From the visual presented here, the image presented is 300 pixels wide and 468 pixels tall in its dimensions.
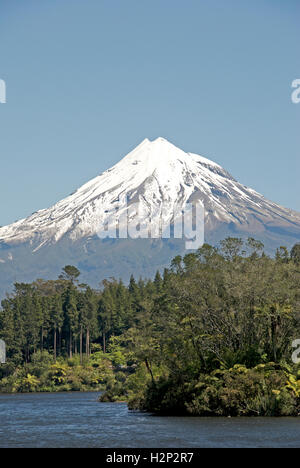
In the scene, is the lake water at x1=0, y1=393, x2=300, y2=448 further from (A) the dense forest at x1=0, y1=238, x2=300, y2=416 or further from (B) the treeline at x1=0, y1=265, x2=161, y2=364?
(B) the treeline at x1=0, y1=265, x2=161, y2=364

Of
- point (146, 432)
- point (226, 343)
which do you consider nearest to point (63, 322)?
point (226, 343)

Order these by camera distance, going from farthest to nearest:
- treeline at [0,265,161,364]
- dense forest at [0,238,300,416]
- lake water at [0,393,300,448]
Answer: treeline at [0,265,161,364]
dense forest at [0,238,300,416]
lake water at [0,393,300,448]

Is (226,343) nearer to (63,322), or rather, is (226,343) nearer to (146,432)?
(146,432)

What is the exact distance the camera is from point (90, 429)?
41.8 metres

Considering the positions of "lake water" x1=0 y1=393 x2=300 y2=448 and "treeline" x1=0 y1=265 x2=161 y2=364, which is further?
"treeline" x1=0 y1=265 x2=161 y2=364

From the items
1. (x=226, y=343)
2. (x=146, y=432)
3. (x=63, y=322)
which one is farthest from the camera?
(x=63, y=322)

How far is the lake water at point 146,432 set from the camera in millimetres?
34438

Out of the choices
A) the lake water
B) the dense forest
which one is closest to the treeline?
the dense forest

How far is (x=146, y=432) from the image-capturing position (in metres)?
38.4

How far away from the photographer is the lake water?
34.4m
